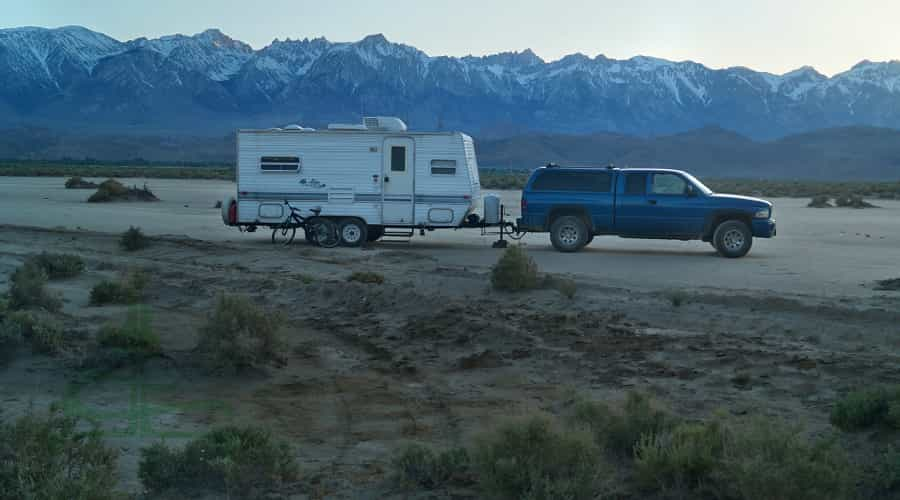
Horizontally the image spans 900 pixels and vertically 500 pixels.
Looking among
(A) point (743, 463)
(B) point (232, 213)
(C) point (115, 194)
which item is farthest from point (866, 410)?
(C) point (115, 194)

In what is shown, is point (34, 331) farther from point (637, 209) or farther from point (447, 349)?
point (637, 209)

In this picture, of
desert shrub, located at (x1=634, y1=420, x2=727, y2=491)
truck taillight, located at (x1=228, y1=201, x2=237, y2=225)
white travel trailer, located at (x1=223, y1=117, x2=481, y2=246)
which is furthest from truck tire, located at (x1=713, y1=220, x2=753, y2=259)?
desert shrub, located at (x1=634, y1=420, x2=727, y2=491)

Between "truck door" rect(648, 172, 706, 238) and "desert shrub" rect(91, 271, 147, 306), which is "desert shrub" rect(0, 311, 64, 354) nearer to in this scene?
"desert shrub" rect(91, 271, 147, 306)

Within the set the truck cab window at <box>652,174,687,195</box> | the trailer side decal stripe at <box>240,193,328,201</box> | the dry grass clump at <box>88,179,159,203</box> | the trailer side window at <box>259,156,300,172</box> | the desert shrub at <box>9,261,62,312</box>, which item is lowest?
the desert shrub at <box>9,261,62,312</box>

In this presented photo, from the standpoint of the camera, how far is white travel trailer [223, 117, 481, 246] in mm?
23172

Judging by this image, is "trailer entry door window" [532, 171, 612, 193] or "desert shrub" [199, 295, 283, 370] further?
"trailer entry door window" [532, 171, 612, 193]

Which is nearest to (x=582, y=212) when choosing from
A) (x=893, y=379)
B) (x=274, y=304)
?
(x=274, y=304)

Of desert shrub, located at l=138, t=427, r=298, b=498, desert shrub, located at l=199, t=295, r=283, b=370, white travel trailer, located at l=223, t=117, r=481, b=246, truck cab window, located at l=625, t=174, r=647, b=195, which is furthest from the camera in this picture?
white travel trailer, located at l=223, t=117, r=481, b=246

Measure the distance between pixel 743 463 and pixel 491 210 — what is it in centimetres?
1692

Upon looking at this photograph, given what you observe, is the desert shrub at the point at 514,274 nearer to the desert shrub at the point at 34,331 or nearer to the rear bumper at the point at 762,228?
the desert shrub at the point at 34,331

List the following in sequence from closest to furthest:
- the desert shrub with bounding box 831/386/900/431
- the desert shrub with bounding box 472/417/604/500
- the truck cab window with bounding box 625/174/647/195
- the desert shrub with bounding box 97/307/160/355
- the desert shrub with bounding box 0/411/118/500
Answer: the desert shrub with bounding box 0/411/118/500
the desert shrub with bounding box 472/417/604/500
the desert shrub with bounding box 831/386/900/431
the desert shrub with bounding box 97/307/160/355
the truck cab window with bounding box 625/174/647/195

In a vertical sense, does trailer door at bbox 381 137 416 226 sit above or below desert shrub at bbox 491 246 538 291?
above

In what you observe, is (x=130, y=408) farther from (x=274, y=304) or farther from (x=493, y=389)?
(x=274, y=304)

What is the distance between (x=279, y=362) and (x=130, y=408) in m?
2.04
